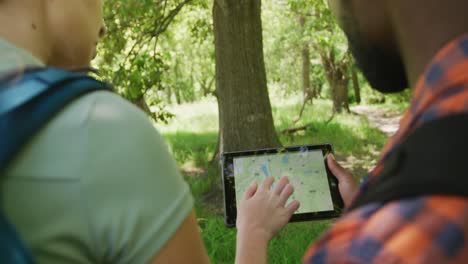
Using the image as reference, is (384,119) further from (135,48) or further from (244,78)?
(244,78)

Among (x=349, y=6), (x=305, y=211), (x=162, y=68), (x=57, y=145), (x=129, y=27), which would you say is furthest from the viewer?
(x=129, y=27)

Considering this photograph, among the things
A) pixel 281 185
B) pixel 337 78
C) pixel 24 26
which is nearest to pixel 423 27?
pixel 24 26

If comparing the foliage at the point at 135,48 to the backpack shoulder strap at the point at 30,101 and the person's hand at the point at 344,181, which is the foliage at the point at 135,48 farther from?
the backpack shoulder strap at the point at 30,101

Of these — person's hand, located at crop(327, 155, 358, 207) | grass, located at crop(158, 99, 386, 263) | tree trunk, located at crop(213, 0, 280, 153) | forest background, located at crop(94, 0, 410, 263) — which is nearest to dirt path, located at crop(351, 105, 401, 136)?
grass, located at crop(158, 99, 386, 263)

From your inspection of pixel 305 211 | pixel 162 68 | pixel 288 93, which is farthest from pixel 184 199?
pixel 288 93

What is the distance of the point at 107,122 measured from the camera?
90 cm

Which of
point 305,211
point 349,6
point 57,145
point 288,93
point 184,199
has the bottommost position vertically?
point 288,93

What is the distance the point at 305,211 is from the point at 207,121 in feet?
47.6

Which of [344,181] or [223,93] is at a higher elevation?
[344,181]

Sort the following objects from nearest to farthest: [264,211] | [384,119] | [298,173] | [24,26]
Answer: [24,26]
[264,211]
[298,173]
[384,119]

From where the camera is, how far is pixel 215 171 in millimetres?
6965

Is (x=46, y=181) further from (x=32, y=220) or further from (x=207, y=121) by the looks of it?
(x=207, y=121)

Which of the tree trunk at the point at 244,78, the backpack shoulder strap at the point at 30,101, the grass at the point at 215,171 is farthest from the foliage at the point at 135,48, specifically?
the backpack shoulder strap at the point at 30,101

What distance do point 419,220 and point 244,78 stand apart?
544 cm
